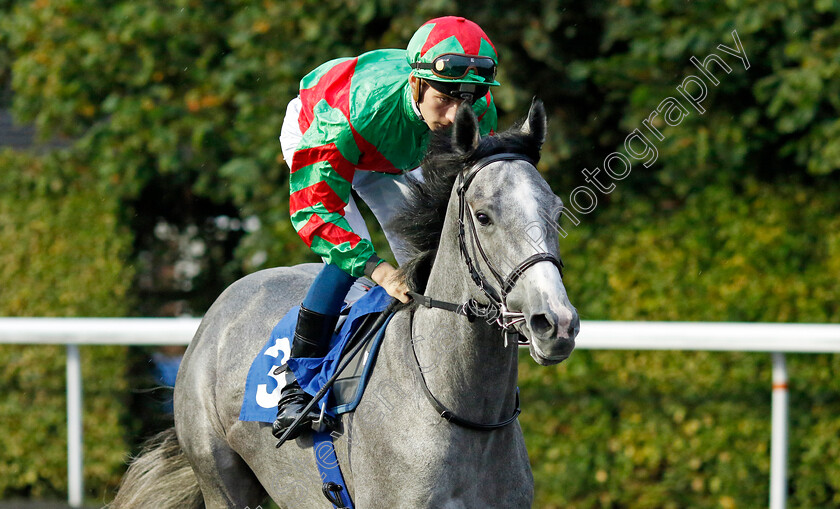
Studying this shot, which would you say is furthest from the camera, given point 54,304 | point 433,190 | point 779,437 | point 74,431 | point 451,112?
point 54,304

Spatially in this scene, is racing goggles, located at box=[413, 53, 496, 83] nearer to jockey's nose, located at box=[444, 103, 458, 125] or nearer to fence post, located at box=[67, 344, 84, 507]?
jockey's nose, located at box=[444, 103, 458, 125]

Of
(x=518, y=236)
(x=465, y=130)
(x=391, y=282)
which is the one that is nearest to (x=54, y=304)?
(x=391, y=282)

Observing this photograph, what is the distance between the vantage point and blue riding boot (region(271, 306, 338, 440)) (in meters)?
2.70

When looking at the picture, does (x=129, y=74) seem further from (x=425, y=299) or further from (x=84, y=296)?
(x=425, y=299)

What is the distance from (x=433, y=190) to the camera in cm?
240

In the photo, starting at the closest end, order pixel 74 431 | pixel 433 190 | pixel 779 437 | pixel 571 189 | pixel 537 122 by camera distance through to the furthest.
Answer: pixel 537 122
pixel 433 190
pixel 779 437
pixel 74 431
pixel 571 189

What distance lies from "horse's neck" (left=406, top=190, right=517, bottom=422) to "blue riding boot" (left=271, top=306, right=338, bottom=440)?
464mm

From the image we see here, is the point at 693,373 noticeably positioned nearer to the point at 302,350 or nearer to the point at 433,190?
the point at 302,350

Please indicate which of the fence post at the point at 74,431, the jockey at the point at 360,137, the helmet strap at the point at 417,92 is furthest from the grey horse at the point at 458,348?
the fence post at the point at 74,431

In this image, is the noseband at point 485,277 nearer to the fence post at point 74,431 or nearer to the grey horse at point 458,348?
the grey horse at point 458,348

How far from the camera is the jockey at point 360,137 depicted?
8.16 feet

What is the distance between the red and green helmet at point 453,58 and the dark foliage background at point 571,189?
2263 millimetres

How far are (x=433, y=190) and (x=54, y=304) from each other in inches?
159

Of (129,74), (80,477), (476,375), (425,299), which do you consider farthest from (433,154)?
(129,74)
